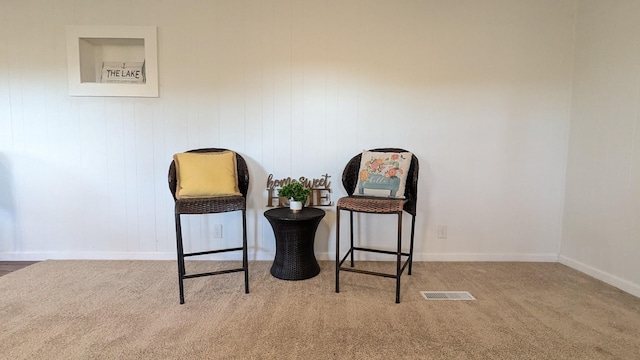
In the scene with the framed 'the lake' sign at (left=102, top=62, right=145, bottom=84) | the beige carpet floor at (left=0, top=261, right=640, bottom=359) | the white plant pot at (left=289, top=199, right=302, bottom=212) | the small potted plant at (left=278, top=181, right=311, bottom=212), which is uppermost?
the framed 'the lake' sign at (left=102, top=62, right=145, bottom=84)

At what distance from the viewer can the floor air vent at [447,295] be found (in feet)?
6.94

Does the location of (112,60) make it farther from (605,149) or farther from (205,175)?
(605,149)

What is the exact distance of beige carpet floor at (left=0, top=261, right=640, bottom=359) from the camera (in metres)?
1.55

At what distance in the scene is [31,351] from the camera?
60.1 inches

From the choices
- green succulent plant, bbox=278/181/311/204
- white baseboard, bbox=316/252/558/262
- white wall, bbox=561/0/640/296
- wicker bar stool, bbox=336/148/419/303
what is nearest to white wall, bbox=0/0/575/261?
white baseboard, bbox=316/252/558/262

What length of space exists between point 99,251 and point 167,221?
0.67 m

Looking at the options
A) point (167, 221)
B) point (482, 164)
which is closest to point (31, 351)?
point (167, 221)

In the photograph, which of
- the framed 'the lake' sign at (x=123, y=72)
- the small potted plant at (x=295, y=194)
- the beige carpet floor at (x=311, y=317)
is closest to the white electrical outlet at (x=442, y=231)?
the beige carpet floor at (x=311, y=317)

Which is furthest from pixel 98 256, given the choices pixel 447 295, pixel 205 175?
pixel 447 295

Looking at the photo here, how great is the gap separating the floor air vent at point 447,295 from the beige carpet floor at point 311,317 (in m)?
0.06

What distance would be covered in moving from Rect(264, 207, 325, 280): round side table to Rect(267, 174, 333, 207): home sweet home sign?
340 mm

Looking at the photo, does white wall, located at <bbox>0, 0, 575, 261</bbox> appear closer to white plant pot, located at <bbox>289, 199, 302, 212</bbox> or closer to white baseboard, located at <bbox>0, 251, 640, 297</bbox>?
white baseboard, located at <bbox>0, 251, 640, 297</bbox>

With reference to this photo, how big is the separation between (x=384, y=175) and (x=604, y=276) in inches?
70.7

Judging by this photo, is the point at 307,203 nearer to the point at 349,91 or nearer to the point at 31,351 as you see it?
the point at 349,91
